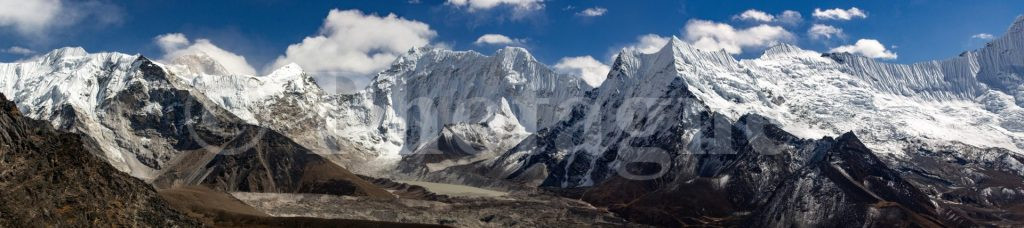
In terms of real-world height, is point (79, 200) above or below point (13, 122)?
below

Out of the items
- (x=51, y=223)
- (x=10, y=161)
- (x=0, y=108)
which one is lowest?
(x=51, y=223)

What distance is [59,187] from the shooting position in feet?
401

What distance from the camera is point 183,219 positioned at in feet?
501

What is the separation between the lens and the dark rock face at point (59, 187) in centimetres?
11206

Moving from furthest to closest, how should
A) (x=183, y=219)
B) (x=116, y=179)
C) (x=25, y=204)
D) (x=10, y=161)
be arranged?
(x=183, y=219), (x=116, y=179), (x=10, y=161), (x=25, y=204)

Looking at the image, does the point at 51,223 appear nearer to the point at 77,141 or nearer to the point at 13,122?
the point at 13,122

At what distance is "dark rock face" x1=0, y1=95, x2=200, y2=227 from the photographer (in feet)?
368

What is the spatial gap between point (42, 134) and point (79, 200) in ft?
54.0

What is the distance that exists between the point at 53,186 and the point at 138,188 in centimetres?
2842

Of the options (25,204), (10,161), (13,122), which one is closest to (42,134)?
(13,122)

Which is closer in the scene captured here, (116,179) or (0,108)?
(0,108)

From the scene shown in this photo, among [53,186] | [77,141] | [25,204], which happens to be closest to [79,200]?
[53,186]

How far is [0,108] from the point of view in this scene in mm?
125875

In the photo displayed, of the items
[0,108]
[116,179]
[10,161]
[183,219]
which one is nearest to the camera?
[10,161]
